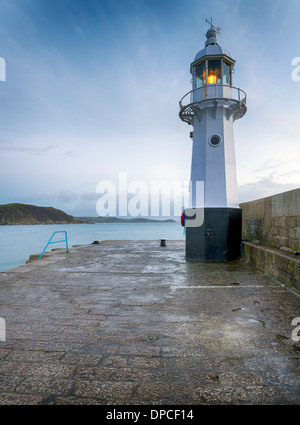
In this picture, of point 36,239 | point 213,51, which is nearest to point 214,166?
point 213,51

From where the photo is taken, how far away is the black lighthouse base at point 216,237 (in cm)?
801

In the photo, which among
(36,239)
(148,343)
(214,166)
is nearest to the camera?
(148,343)

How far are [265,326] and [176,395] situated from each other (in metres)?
1.73

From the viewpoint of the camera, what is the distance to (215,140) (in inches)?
330

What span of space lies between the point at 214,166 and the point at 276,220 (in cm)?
273

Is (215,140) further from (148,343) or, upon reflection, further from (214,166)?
(148,343)

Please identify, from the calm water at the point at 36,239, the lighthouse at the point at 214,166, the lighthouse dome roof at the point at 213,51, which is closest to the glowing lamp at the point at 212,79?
the lighthouse at the point at 214,166

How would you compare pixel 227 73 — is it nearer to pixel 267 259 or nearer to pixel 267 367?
pixel 267 259

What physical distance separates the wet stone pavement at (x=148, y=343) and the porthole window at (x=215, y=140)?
196 inches

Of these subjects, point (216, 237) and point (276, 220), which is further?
point (216, 237)

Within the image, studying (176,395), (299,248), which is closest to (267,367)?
(176,395)

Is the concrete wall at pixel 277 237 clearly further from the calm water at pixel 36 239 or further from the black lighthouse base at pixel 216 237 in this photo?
the calm water at pixel 36 239

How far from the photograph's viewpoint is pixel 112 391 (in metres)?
1.88

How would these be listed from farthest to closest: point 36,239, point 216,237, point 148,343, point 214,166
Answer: point 36,239 → point 214,166 → point 216,237 → point 148,343
